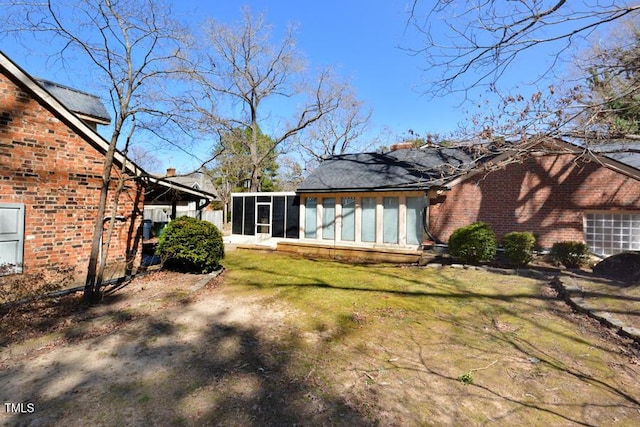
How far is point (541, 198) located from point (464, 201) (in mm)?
2665

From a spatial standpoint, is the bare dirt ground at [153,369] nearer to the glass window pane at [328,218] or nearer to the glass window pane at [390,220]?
the glass window pane at [390,220]

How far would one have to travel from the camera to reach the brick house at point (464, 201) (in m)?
10.8

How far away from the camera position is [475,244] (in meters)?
10.7

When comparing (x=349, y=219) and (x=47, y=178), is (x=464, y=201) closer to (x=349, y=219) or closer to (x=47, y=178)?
(x=349, y=219)

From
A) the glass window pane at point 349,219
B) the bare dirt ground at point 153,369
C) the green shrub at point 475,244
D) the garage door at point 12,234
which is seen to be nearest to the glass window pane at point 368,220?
the glass window pane at point 349,219

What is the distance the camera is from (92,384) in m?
3.53

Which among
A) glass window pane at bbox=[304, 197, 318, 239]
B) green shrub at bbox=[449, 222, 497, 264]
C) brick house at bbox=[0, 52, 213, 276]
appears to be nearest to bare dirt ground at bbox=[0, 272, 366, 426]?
brick house at bbox=[0, 52, 213, 276]

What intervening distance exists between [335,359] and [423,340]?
1611 mm

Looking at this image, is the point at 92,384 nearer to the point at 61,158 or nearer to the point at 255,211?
the point at 61,158

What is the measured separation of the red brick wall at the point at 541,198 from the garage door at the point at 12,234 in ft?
40.9

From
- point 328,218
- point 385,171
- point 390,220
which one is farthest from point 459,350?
point 385,171

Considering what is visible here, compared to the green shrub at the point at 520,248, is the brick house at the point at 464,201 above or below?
above

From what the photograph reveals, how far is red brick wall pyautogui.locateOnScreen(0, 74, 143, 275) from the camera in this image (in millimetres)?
6086

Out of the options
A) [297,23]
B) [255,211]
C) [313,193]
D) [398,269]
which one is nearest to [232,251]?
[255,211]
